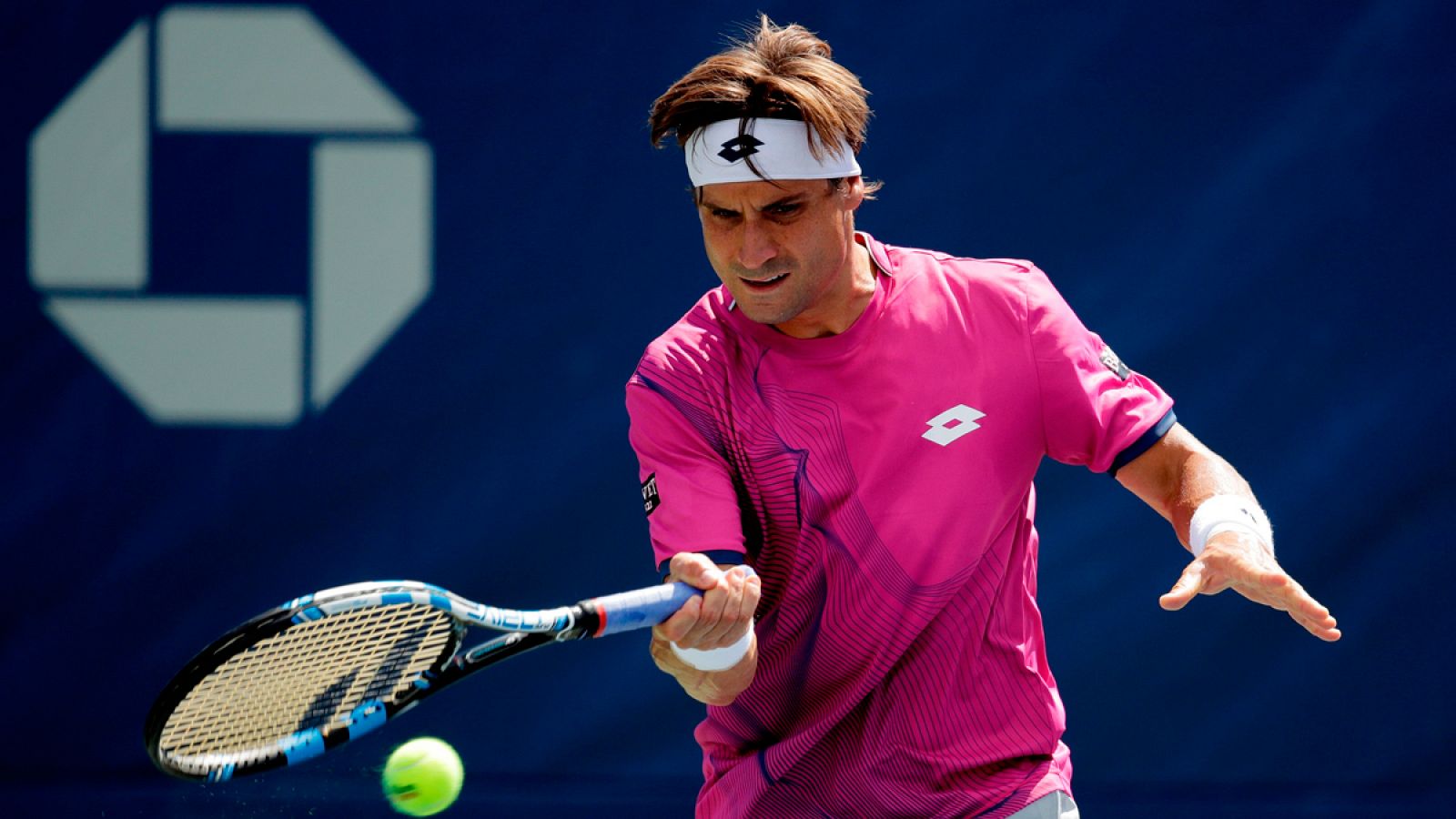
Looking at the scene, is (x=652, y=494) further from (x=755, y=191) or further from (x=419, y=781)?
(x=419, y=781)

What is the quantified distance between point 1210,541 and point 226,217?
2.83 metres

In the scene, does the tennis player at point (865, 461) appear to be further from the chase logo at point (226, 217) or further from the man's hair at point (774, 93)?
the chase logo at point (226, 217)

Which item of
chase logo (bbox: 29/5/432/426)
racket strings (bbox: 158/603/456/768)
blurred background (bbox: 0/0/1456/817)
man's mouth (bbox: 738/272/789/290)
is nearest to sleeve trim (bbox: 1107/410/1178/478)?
man's mouth (bbox: 738/272/789/290)

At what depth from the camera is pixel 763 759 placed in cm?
263

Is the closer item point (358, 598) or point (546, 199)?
point (358, 598)

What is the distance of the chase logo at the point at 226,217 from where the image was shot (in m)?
4.27

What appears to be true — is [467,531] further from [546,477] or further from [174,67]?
[174,67]

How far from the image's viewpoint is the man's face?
252 cm

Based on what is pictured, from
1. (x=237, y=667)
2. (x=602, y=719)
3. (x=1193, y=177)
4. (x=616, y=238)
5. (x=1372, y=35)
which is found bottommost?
(x=602, y=719)

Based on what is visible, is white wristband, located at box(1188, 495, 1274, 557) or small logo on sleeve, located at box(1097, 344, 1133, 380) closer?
white wristband, located at box(1188, 495, 1274, 557)

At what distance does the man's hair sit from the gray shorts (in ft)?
3.38

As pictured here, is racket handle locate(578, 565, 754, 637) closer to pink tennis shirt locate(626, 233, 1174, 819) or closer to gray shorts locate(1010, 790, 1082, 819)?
pink tennis shirt locate(626, 233, 1174, 819)

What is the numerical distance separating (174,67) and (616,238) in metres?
1.21

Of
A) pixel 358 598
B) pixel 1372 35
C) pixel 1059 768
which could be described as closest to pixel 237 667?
pixel 358 598
